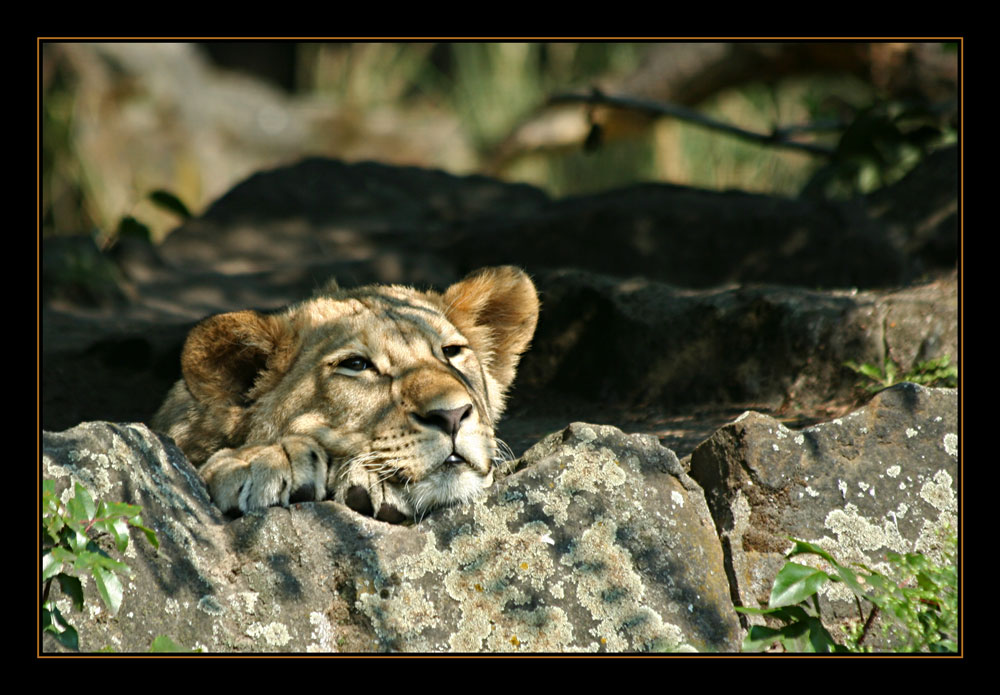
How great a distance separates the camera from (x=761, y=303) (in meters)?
5.74

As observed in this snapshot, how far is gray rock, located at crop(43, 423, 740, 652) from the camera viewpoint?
3.24m

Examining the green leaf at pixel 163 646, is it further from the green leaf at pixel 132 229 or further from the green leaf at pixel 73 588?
the green leaf at pixel 132 229

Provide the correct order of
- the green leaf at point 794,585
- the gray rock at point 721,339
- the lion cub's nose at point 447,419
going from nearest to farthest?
the green leaf at point 794,585 < the lion cub's nose at point 447,419 < the gray rock at point 721,339

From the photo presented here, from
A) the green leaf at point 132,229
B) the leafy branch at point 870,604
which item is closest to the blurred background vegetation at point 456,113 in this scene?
the green leaf at point 132,229

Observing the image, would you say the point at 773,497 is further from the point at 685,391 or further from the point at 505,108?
the point at 505,108

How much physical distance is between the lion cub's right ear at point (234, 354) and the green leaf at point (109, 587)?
130 cm

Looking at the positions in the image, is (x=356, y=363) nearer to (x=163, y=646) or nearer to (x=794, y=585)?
(x=163, y=646)

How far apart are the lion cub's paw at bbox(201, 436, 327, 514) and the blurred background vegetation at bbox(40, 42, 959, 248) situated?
5.22 metres

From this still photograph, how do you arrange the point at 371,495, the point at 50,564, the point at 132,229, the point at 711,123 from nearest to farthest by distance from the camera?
the point at 50,564, the point at 371,495, the point at 132,229, the point at 711,123

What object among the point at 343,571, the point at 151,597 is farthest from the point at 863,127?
the point at 151,597

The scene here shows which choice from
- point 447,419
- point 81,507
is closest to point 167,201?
point 447,419

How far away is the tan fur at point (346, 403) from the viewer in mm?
3779

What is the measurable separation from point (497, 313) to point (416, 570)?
2.08 m

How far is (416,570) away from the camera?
3.43 meters
